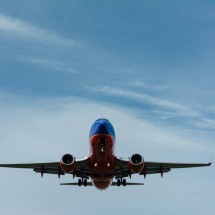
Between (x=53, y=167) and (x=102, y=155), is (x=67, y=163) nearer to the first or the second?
(x=102, y=155)

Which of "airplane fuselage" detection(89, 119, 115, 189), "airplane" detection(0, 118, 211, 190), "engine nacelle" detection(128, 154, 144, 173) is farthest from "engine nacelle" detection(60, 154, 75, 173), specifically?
"engine nacelle" detection(128, 154, 144, 173)

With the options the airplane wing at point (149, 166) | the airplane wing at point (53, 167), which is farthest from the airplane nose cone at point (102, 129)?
the airplane wing at point (53, 167)

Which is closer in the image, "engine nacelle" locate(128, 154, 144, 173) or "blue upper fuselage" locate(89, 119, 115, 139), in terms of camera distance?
"blue upper fuselage" locate(89, 119, 115, 139)

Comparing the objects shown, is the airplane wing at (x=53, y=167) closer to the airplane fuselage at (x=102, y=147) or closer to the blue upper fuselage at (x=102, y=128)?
the airplane fuselage at (x=102, y=147)

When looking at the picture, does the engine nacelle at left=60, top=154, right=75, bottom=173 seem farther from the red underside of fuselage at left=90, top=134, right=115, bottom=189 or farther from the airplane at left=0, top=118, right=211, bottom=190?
A: the red underside of fuselage at left=90, top=134, right=115, bottom=189

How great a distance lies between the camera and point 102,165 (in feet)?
129

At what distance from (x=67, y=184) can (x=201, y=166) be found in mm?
13382

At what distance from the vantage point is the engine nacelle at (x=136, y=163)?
129ft

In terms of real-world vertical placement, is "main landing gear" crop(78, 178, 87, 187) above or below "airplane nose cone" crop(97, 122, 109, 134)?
below

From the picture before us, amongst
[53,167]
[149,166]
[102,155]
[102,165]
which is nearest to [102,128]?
[102,155]

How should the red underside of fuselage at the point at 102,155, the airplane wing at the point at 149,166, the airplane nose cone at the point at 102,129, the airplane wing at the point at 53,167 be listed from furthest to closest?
1. the airplane wing at the point at 53,167
2. the airplane wing at the point at 149,166
3. the airplane nose cone at the point at 102,129
4. the red underside of fuselage at the point at 102,155

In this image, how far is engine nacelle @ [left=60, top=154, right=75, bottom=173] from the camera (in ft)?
127

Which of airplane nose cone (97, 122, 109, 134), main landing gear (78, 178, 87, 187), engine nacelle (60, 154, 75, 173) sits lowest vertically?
main landing gear (78, 178, 87, 187)

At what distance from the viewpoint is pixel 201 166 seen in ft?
148
